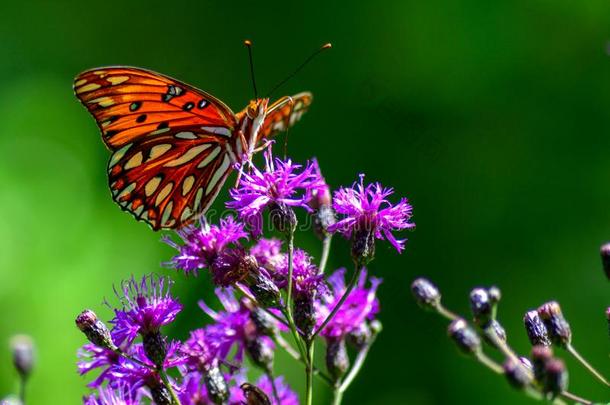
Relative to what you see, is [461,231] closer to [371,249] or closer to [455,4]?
[455,4]

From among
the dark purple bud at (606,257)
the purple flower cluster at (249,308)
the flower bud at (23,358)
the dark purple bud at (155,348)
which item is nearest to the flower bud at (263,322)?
the purple flower cluster at (249,308)

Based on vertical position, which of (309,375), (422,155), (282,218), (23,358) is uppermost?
(282,218)

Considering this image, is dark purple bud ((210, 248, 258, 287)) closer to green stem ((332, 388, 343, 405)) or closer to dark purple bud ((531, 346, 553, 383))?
green stem ((332, 388, 343, 405))

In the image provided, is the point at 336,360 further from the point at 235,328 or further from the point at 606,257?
the point at 606,257

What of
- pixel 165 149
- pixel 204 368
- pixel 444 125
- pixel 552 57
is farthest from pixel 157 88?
pixel 552 57

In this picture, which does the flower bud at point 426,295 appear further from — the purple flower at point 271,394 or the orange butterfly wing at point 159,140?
the orange butterfly wing at point 159,140

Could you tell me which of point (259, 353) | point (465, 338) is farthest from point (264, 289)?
point (465, 338)

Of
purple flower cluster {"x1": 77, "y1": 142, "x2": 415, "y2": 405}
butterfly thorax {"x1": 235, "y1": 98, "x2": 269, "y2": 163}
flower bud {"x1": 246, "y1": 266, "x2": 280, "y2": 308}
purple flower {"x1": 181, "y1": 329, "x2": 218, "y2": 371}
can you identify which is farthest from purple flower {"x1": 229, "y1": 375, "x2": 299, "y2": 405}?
butterfly thorax {"x1": 235, "y1": 98, "x2": 269, "y2": 163}
